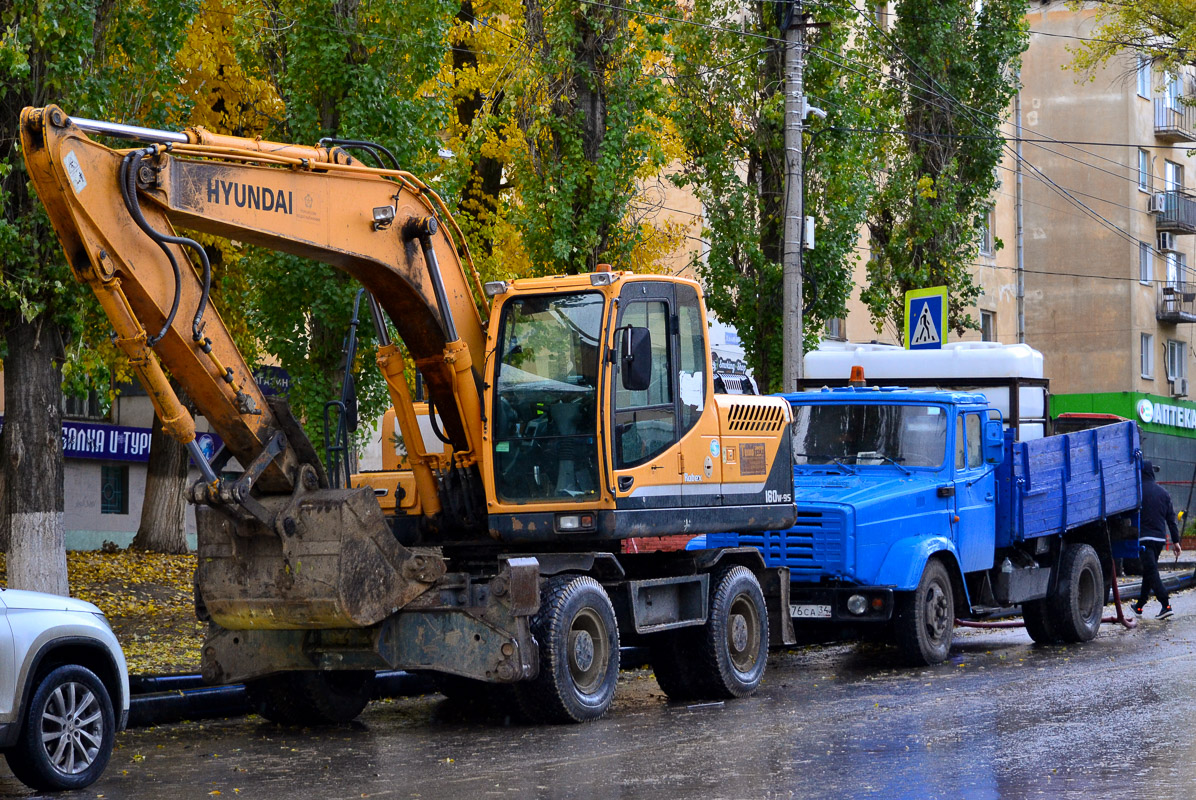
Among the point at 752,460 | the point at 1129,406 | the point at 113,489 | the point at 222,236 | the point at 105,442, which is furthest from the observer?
the point at 1129,406

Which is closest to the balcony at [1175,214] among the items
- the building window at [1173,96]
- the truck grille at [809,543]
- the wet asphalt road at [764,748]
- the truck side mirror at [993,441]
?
the building window at [1173,96]

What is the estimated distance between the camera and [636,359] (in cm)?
1147

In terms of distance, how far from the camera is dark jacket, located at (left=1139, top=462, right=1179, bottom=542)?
1945 centimetres

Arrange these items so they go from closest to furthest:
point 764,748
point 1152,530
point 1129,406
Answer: point 764,748, point 1152,530, point 1129,406

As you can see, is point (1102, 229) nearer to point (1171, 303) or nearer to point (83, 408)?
point (1171, 303)

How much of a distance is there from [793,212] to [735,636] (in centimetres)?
807

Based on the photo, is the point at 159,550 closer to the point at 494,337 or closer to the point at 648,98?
the point at 648,98

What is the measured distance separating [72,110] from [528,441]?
6831 millimetres

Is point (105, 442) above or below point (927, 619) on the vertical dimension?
above

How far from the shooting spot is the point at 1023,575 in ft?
54.7

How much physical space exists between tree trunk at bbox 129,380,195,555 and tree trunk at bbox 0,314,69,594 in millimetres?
8466

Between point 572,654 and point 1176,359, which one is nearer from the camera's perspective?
point 572,654

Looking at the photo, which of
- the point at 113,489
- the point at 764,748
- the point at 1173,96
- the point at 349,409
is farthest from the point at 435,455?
the point at 1173,96

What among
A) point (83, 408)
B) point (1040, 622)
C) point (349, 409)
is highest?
point (83, 408)
